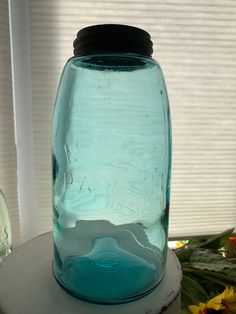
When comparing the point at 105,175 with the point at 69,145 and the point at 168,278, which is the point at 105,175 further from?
the point at 168,278

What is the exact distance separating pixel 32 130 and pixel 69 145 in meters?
0.30

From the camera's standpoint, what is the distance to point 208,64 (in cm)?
73

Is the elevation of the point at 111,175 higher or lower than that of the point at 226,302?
higher

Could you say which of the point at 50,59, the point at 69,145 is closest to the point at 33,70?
the point at 50,59

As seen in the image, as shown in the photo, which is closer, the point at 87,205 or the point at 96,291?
the point at 96,291

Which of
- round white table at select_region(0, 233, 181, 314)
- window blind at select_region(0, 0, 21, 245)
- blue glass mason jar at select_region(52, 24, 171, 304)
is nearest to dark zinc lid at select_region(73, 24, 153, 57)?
blue glass mason jar at select_region(52, 24, 171, 304)

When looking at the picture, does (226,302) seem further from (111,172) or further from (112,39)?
(112,39)

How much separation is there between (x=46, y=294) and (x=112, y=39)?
301 millimetres

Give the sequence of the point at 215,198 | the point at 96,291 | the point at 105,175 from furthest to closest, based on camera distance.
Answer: the point at 215,198 → the point at 105,175 → the point at 96,291

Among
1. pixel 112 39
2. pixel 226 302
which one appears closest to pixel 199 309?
pixel 226 302

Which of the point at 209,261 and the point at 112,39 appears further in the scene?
the point at 209,261

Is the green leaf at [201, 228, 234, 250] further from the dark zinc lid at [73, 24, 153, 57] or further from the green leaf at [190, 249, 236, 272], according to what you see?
the dark zinc lid at [73, 24, 153, 57]

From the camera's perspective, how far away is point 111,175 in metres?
0.47

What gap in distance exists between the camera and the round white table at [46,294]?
338 mm
